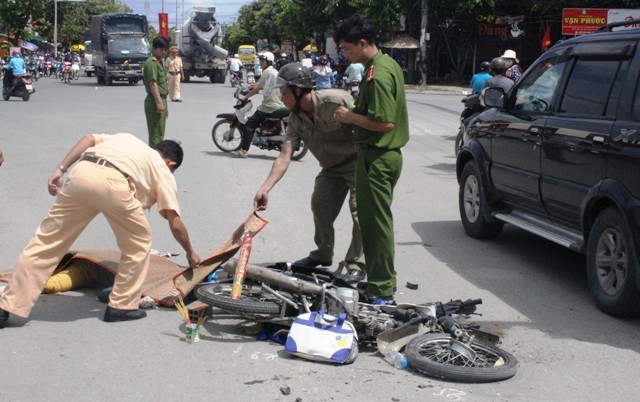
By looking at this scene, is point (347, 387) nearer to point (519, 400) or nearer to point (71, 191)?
point (519, 400)

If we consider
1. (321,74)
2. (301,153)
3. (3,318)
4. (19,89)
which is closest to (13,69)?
(19,89)

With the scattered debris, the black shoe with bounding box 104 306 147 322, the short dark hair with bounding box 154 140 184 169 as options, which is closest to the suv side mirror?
the short dark hair with bounding box 154 140 184 169

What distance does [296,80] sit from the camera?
21.1 feet

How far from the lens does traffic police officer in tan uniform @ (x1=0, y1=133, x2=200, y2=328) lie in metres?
5.56

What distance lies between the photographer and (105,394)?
4.61 m

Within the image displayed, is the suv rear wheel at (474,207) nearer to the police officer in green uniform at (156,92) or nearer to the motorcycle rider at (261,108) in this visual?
the police officer in green uniform at (156,92)

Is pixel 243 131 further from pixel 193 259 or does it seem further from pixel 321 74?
pixel 321 74

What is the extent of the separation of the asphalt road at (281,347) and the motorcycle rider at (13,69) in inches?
651

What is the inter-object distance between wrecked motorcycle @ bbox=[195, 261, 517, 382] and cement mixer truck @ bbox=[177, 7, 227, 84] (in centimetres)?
4234

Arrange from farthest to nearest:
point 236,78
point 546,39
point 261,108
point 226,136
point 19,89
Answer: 1. point 236,78
2. point 546,39
3. point 19,89
4. point 226,136
5. point 261,108

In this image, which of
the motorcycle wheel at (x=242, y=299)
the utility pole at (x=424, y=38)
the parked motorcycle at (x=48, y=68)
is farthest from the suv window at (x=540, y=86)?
the parked motorcycle at (x=48, y=68)

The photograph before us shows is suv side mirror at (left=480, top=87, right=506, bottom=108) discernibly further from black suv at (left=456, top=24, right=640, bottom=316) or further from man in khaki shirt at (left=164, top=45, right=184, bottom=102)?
man in khaki shirt at (left=164, top=45, right=184, bottom=102)

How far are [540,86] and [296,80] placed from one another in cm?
250

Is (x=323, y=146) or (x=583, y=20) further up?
(x=583, y=20)
